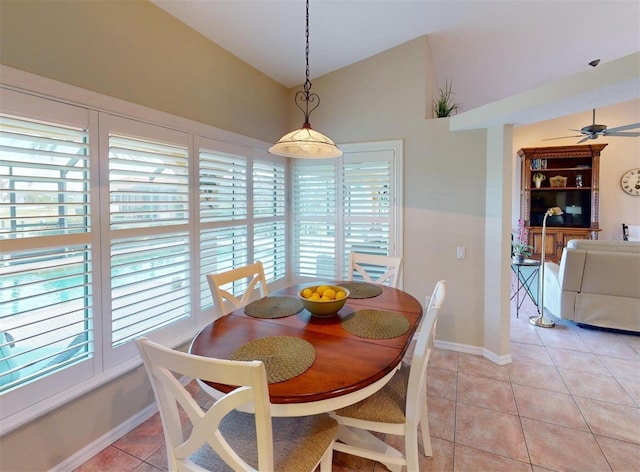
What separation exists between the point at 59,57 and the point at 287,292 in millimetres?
1927

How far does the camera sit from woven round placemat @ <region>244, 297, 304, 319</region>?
1888 millimetres

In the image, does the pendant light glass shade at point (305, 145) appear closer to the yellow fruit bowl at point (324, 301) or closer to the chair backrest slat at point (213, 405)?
the yellow fruit bowl at point (324, 301)

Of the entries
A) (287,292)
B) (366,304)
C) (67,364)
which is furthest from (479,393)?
(67,364)

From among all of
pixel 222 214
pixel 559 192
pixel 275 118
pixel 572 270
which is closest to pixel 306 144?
pixel 222 214

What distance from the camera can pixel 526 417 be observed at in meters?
2.15

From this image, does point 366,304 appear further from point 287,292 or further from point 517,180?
point 517,180

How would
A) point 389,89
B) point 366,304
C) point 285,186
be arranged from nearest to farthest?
1. point 366,304
2. point 389,89
3. point 285,186

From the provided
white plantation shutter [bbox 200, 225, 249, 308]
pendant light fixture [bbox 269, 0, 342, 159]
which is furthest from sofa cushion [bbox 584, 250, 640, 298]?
white plantation shutter [bbox 200, 225, 249, 308]

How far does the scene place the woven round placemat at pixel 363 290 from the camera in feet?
7.36

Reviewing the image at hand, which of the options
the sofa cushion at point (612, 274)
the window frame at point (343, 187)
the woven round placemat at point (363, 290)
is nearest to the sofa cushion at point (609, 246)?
the sofa cushion at point (612, 274)

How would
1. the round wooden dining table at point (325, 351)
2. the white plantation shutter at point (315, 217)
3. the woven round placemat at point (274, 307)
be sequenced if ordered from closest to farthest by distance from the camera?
the round wooden dining table at point (325, 351)
the woven round placemat at point (274, 307)
the white plantation shutter at point (315, 217)

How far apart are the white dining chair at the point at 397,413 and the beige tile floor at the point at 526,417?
31 cm

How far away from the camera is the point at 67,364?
1732 mm

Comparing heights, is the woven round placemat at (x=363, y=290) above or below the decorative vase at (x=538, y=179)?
below
